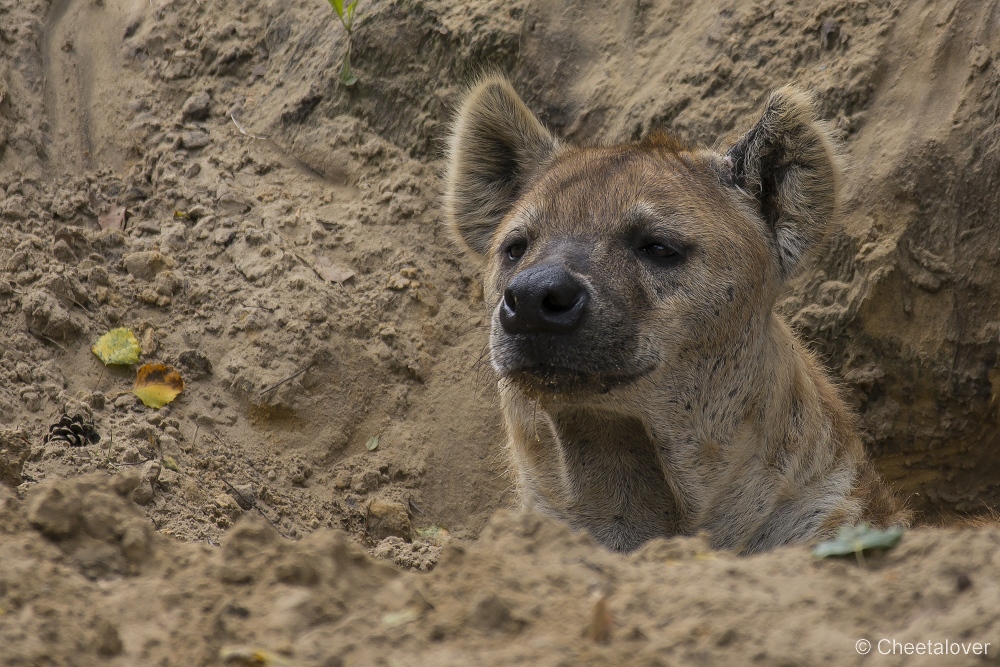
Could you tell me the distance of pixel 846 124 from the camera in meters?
5.17

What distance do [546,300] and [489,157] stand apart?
147cm

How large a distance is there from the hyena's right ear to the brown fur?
41cm

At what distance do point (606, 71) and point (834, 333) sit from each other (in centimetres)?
184

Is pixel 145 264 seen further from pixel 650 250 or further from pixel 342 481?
pixel 650 250

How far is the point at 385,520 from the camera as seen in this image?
5113mm

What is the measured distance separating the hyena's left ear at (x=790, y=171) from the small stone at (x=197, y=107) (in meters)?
3.24

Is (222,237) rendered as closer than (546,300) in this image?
No

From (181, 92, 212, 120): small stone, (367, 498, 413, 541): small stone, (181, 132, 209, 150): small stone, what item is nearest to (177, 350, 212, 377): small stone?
(367, 498, 413, 541): small stone

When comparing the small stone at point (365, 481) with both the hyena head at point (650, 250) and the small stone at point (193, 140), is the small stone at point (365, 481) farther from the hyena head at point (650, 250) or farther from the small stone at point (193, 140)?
the small stone at point (193, 140)

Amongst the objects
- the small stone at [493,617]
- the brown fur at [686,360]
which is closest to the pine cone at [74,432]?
the brown fur at [686,360]

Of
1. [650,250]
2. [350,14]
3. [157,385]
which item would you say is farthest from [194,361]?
[650,250]

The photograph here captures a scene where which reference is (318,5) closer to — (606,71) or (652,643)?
(606,71)

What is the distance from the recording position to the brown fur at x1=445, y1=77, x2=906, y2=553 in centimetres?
384

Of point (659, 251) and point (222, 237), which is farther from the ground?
point (222, 237)
